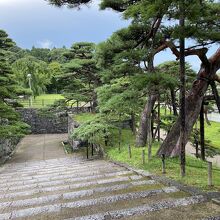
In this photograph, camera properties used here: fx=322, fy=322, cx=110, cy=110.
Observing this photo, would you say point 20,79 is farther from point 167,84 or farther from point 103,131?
point 167,84

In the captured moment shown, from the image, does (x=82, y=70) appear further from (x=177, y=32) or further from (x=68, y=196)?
(x=68, y=196)

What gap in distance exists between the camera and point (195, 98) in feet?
29.7

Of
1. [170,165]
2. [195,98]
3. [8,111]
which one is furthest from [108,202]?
[8,111]

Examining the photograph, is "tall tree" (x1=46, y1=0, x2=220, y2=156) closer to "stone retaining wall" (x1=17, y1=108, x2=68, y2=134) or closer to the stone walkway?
the stone walkway

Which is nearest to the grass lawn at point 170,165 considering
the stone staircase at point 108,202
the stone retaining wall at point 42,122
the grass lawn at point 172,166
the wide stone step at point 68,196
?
the grass lawn at point 172,166

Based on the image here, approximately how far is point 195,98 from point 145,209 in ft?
16.9

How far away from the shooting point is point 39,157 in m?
17.9

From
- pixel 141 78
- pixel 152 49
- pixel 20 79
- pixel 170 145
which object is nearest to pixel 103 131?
pixel 170 145

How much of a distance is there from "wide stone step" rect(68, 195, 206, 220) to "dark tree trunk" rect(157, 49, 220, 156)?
169 inches

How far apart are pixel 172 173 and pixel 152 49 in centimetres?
342

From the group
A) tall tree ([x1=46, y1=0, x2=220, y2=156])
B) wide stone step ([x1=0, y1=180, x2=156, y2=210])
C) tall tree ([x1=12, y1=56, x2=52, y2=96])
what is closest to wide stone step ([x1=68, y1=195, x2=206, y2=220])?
wide stone step ([x1=0, y1=180, x2=156, y2=210])

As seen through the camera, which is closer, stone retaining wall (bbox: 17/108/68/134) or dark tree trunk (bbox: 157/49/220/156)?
dark tree trunk (bbox: 157/49/220/156)

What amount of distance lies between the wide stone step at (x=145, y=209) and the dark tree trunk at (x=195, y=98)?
4289mm

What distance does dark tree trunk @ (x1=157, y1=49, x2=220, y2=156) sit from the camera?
28.7 feet
